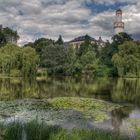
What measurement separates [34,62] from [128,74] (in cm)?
1970

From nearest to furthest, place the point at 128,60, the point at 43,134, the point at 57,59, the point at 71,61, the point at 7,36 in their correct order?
the point at 43,134
the point at 128,60
the point at 71,61
the point at 57,59
the point at 7,36

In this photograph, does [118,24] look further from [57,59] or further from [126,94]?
[126,94]

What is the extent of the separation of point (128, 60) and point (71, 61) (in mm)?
12584

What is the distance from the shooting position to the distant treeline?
198ft

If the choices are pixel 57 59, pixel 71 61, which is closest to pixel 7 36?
pixel 57 59

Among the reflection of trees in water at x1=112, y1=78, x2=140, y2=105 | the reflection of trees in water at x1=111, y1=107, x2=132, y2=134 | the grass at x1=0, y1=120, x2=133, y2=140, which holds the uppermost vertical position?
the grass at x1=0, y1=120, x2=133, y2=140

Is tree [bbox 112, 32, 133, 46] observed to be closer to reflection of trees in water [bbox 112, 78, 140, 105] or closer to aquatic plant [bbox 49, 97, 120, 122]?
reflection of trees in water [bbox 112, 78, 140, 105]

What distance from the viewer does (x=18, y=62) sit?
196 feet

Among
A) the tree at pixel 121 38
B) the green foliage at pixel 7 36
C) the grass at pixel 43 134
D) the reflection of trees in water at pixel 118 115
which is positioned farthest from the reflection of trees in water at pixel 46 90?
the green foliage at pixel 7 36

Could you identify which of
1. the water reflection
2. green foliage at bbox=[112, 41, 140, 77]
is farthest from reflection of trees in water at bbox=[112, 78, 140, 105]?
green foliage at bbox=[112, 41, 140, 77]

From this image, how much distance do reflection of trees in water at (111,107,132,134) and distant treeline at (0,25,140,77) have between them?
38.1 meters

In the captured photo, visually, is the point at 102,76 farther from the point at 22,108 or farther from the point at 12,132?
the point at 12,132

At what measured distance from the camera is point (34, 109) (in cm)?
2091

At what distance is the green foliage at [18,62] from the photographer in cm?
5962
